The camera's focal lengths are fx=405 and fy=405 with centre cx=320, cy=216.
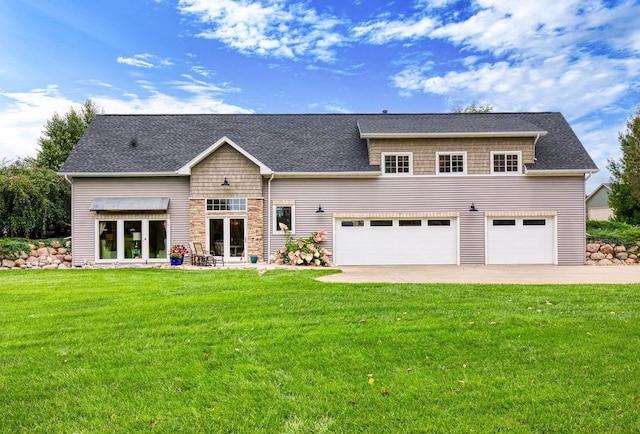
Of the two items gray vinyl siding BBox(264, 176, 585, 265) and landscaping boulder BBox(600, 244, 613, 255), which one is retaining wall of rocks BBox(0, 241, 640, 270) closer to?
landscaping boulder BBox(600, 244, 613, 255)

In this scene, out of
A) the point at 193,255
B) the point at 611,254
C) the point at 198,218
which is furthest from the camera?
the point at 611,254

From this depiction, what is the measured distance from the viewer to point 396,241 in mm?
16172

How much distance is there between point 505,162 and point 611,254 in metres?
6.20

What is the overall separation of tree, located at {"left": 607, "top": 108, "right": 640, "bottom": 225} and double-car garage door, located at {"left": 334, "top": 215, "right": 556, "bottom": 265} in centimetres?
1588

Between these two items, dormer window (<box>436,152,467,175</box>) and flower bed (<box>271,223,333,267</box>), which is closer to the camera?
flower bed (<box>271,223,333,267</box>)

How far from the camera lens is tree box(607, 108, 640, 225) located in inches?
1061

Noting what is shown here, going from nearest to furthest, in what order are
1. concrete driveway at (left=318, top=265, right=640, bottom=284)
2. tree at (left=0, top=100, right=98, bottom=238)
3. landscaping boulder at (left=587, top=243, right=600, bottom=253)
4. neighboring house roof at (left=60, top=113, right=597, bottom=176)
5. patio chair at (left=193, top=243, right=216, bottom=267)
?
concrete driveway at (left=318, top=265, right=640, bottom=284) < patio chair at (left=193, top=243, right=216, bottom=267) < neighboring house roof at (left=60, top=113, right=597, bottom=176) < landscaping boulder at (left=587, top=243, right=600, bottom=253) < tree at (left=0, top=100, right=98, bottom=238)

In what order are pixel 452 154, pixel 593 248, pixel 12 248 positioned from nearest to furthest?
pixel 12 248
pixel 452 154
pixel 593 248

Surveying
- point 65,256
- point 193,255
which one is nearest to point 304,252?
point 193,255

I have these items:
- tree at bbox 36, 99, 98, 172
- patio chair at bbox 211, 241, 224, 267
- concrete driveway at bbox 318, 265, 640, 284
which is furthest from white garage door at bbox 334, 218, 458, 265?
tree at bbox 36, 99, 98, 172

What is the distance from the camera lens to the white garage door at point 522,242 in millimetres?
16094

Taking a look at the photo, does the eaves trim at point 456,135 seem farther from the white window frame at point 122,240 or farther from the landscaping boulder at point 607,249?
the white window frame at point 122,240

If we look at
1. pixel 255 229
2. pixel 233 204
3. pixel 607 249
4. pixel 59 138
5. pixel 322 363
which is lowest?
pixel 322 363

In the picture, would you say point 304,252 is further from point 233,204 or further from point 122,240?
point 122,240
